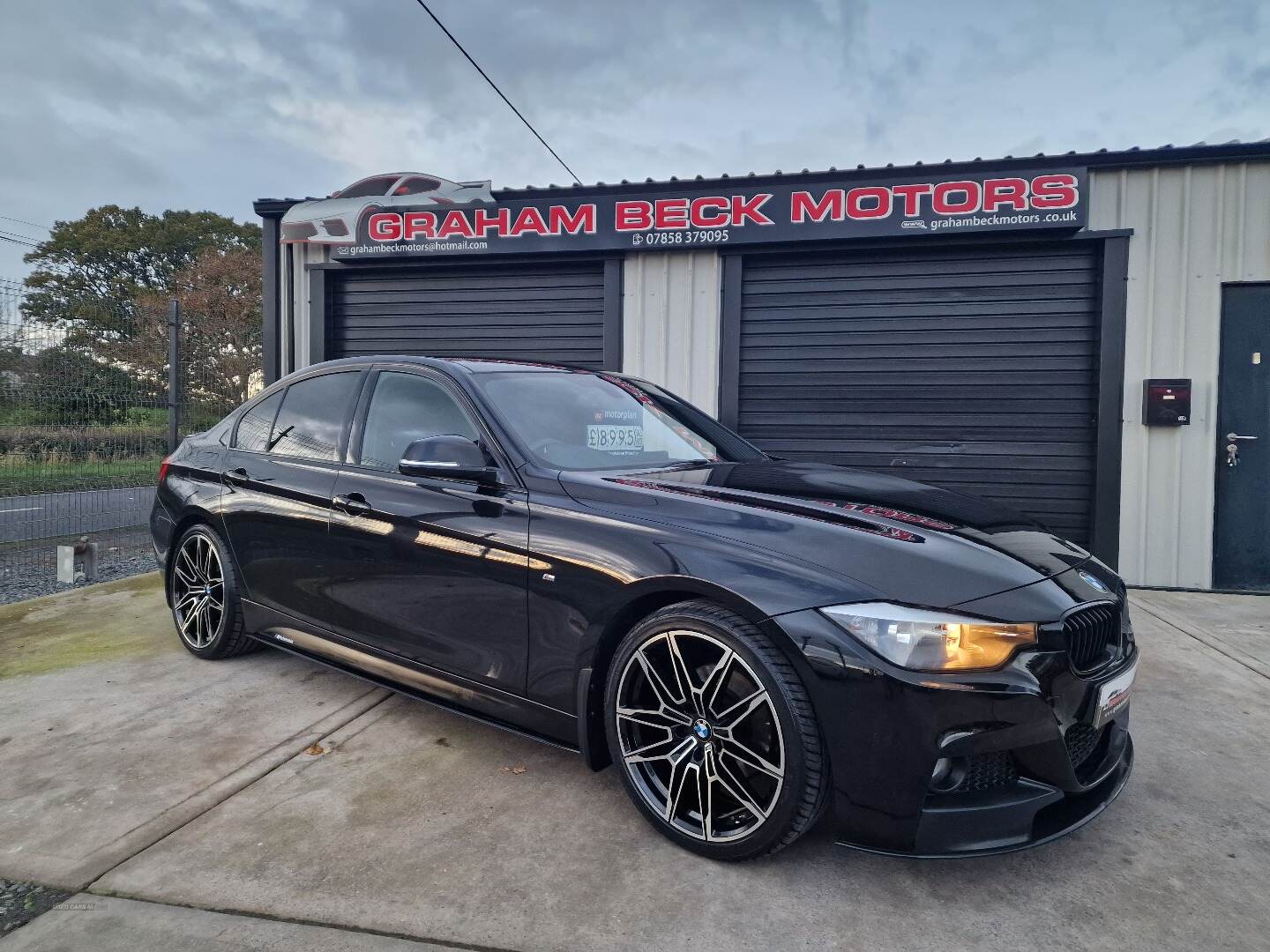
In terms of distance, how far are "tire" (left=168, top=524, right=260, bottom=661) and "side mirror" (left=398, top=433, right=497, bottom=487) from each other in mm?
1614

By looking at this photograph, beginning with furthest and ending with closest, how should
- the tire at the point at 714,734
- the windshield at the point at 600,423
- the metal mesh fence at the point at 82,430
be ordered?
1. the metal mesh fence at the point at 82,430
2. the windshield at the point at 600,423
3. the tire at the point at 714,734

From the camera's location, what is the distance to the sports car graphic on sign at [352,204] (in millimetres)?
7465

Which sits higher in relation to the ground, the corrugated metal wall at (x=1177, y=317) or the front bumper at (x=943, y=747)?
the corrugated metal wall at (x=1177, y=317)

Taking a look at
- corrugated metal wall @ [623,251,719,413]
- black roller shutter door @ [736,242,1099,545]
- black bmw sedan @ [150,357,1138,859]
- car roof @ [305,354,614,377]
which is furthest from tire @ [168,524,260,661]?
black roller shutter door @ [736,242,1099,545]

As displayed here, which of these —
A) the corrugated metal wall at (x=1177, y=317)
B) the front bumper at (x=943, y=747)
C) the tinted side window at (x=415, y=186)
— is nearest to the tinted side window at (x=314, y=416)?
the front bumper at (x=943, y=747)

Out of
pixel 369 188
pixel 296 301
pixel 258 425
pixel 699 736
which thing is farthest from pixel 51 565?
pixel 699 736

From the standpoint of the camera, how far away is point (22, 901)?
197 centimetres

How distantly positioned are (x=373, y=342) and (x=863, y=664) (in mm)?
7028

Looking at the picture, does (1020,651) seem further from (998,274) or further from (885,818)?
(998,274)

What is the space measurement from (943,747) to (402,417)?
2281mm

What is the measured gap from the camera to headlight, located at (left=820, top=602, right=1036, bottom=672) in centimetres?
185

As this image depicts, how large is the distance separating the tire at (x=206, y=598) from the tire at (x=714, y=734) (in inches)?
88.7

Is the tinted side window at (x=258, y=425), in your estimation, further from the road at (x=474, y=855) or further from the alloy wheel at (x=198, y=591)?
the road at (x=474, y=855)

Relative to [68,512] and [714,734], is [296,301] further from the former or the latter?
[714,734]
